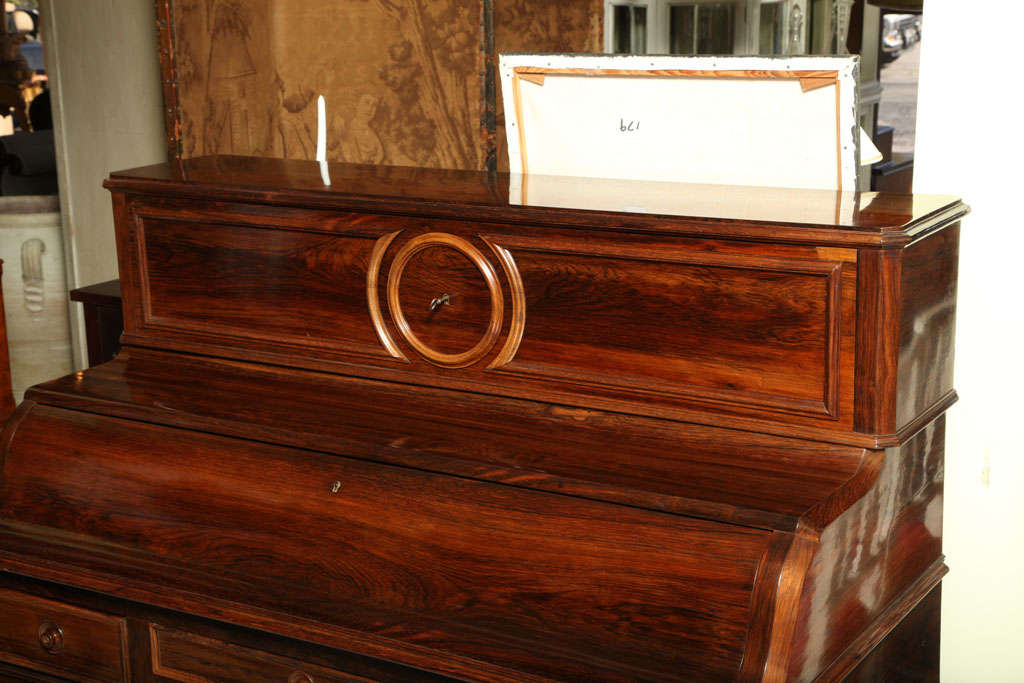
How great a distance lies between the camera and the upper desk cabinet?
1.82m

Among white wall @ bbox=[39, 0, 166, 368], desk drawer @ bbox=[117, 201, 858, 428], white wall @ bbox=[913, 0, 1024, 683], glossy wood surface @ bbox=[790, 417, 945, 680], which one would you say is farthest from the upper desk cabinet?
white wall @ bbox=[39, 0, 166, 368]

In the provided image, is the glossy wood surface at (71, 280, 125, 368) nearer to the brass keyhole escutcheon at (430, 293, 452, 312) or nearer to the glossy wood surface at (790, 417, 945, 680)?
the brass keyhole escutcheon at (430, 293, 452, 312)

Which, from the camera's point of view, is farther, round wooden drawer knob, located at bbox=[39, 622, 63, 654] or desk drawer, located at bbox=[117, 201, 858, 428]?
round wooden drawer knob, located at bbox=[39, 622, 63, 654]

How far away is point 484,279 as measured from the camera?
210cm

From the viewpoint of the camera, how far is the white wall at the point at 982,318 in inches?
86.6

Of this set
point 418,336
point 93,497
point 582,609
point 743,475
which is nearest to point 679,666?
point 582,609

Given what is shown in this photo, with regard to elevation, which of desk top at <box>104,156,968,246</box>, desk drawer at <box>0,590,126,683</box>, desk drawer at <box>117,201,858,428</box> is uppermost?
desk top at <box>104,156,968,246</box>

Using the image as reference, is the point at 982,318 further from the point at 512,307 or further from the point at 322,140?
the point at 322,140

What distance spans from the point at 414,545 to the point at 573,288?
512 mm

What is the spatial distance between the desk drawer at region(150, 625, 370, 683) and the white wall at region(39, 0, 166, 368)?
2432 millimetres

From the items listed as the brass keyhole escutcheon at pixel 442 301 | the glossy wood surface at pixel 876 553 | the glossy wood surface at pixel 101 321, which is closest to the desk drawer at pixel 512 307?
the brass keyhole escutcheon at pixel 442 301

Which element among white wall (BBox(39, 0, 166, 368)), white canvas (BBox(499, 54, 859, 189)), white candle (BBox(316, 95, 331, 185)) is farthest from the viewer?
white wall (BBox(39, 0, 166, 368))

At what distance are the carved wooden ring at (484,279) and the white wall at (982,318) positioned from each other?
34.5 inches

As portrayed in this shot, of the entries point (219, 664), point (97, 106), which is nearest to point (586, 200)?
point (219, 664)
